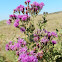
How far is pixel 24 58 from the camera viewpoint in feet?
6.84

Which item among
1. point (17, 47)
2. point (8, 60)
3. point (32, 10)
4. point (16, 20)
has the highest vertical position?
point (32, 10)

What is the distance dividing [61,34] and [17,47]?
2.27 metres

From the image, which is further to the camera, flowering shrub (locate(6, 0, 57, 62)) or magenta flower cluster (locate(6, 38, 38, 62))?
flowering shrub (locate(6, 0, 57, 62))

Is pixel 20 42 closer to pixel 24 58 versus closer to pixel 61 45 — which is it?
pixel 24 58

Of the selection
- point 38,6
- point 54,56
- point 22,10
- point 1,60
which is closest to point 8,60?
point 1,60

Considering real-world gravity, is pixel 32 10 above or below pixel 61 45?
above

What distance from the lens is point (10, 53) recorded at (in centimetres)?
404

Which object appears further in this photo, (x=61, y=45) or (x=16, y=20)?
(x=61, y=45)

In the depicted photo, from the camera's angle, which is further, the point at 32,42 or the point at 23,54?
the point at 32,42

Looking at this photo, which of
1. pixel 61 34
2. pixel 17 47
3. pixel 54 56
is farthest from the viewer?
pixel 61 34

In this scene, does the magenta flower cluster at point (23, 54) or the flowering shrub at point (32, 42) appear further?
the flowering shrub at point (32, 42)

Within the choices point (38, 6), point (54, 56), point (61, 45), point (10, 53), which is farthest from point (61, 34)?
point (10, 53)

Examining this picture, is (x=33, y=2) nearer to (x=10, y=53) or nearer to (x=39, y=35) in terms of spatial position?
(x=39, y=35)

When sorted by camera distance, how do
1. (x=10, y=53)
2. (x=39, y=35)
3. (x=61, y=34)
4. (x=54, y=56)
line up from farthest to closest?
(x=61, y=34) → (x=10, y=53) → (x=54, y=56) → (x=39, y=35)
